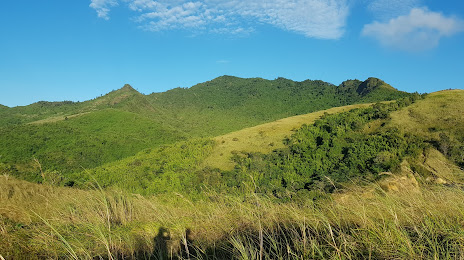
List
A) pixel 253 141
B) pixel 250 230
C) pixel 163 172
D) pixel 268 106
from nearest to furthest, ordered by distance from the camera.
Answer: pixel 250 230
pixel 163 172
pixel 253 141
pixel 268 106

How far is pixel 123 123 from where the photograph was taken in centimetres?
11719

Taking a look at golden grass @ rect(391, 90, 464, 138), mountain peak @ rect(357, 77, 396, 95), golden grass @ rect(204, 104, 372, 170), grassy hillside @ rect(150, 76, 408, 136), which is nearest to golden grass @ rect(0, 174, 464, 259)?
golden grass @ rect(391, 90, 464, 138)

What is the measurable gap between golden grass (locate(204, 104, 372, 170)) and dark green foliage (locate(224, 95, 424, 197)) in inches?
114

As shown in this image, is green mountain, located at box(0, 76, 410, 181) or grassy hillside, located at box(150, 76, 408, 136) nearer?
green mountain, located at box(0, 76, 410, 181)

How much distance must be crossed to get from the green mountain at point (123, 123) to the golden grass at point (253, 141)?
3331 cm

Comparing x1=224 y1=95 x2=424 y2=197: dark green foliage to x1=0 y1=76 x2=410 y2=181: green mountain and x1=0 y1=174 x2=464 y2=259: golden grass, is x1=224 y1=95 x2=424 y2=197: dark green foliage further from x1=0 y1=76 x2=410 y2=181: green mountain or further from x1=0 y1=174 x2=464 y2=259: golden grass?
x1=0 y1=76 x2=410 y2=181: green mountain

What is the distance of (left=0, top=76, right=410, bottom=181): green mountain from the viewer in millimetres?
77812

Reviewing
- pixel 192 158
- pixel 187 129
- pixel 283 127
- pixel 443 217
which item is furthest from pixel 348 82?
pixel 443 217

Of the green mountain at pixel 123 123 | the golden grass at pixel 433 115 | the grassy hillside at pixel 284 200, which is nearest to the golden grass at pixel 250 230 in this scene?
the grassy hillside at pixel 284 200

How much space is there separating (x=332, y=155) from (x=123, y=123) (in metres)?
93.9

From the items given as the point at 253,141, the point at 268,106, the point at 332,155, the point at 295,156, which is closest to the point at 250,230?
the point at 332,155

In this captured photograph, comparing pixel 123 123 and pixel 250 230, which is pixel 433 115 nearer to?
pixel 250 230

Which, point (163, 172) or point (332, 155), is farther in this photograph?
point (163, 172)

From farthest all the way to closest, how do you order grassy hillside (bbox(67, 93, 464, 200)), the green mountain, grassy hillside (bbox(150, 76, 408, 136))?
grassy hillside (bbox(150, 76, 408, 136)) → the green mountain → grassy hillside (bbox(67, 93, 464, 200))
